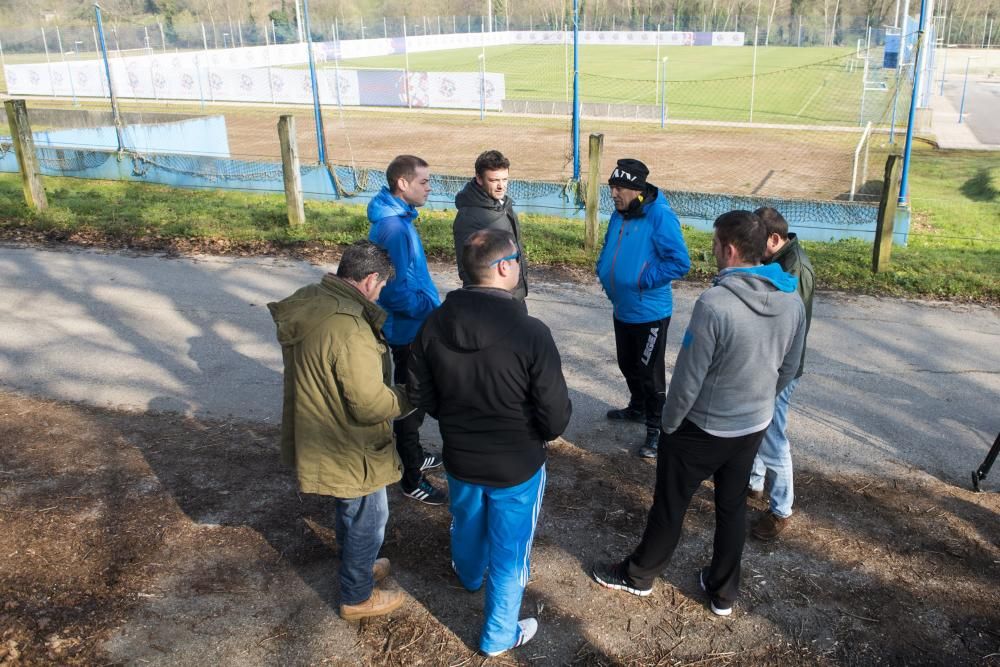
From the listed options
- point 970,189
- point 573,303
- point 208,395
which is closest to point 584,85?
point 970,189

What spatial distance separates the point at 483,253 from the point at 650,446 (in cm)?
250

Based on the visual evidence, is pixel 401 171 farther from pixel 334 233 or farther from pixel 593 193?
pixel 334 233

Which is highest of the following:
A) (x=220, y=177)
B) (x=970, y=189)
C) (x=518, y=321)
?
(x=518, y=321)

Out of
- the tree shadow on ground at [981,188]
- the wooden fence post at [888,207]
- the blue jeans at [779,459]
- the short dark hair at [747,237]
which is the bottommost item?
the tree shadow on ground at [981,188]

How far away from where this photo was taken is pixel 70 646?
131 inches

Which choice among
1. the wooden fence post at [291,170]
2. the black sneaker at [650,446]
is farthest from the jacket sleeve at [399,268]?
the wooden fence post at [291,170]

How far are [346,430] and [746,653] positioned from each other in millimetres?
1873

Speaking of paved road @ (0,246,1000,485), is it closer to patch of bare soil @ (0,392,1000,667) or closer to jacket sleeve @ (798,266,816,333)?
patch of bare soil @ (0,392,1000,667)

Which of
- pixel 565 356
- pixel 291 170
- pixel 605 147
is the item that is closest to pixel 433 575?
pixel 565 356

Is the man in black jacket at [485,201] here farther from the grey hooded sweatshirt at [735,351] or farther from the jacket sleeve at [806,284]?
the grey hooded sweatshirt at [735,351]

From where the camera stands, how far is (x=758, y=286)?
3088mm

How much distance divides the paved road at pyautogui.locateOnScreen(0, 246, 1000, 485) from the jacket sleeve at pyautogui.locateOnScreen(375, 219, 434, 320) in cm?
126

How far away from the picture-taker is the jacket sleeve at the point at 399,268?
418cm

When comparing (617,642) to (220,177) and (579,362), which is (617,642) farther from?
(220,177)
